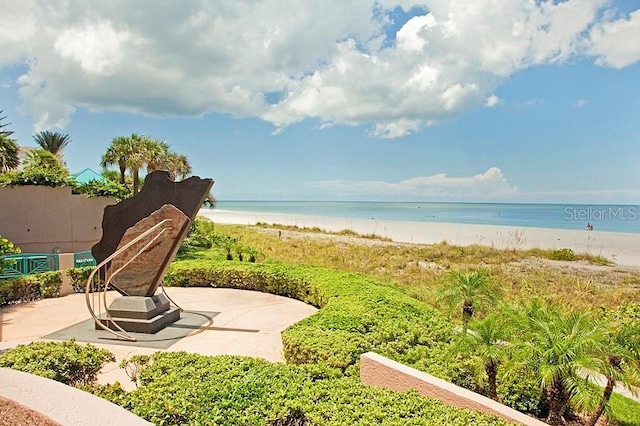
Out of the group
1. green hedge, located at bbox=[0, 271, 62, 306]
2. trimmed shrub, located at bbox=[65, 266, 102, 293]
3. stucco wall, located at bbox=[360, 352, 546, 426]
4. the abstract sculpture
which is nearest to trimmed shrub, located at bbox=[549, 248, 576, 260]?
the abstract sculpture

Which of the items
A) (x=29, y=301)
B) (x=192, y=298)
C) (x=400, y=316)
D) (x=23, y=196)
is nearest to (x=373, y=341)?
(x=400, y=316)

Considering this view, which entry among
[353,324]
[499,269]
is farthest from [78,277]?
[499,269]

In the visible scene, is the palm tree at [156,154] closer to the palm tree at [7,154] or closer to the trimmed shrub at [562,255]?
the palm tree at [7,154]

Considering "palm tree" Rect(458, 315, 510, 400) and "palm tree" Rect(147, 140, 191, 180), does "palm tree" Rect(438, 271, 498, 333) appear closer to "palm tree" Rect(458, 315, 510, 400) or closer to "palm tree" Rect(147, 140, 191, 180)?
"palm tree" Rect(458, 315, 510, 400)

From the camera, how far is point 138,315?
730 centimetres

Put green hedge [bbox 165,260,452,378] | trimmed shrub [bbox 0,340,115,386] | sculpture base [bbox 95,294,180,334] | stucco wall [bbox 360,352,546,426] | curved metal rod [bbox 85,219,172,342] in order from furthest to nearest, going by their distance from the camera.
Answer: sculpture base [bbox 95,294,180,334]
curved metal rod [bbox 85,219,172,342]
green hedge [bbox 165,260,452,378]
trimmed shrub [bbox 0,340,115,386]
stucco wall [bbox 360,352,546,426]

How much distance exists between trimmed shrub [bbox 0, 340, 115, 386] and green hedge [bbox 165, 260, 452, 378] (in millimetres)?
2344

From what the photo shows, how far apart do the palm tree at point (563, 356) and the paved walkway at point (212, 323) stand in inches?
137

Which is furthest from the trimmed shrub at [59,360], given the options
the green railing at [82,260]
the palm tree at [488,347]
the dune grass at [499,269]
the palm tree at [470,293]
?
the green railing at [82,260]

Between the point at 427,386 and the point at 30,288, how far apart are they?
9.74 meters

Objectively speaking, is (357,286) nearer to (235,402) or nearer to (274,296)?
(274,296)

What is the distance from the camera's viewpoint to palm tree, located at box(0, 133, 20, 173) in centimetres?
1776

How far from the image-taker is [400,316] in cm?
677

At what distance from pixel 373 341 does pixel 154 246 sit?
425cm
